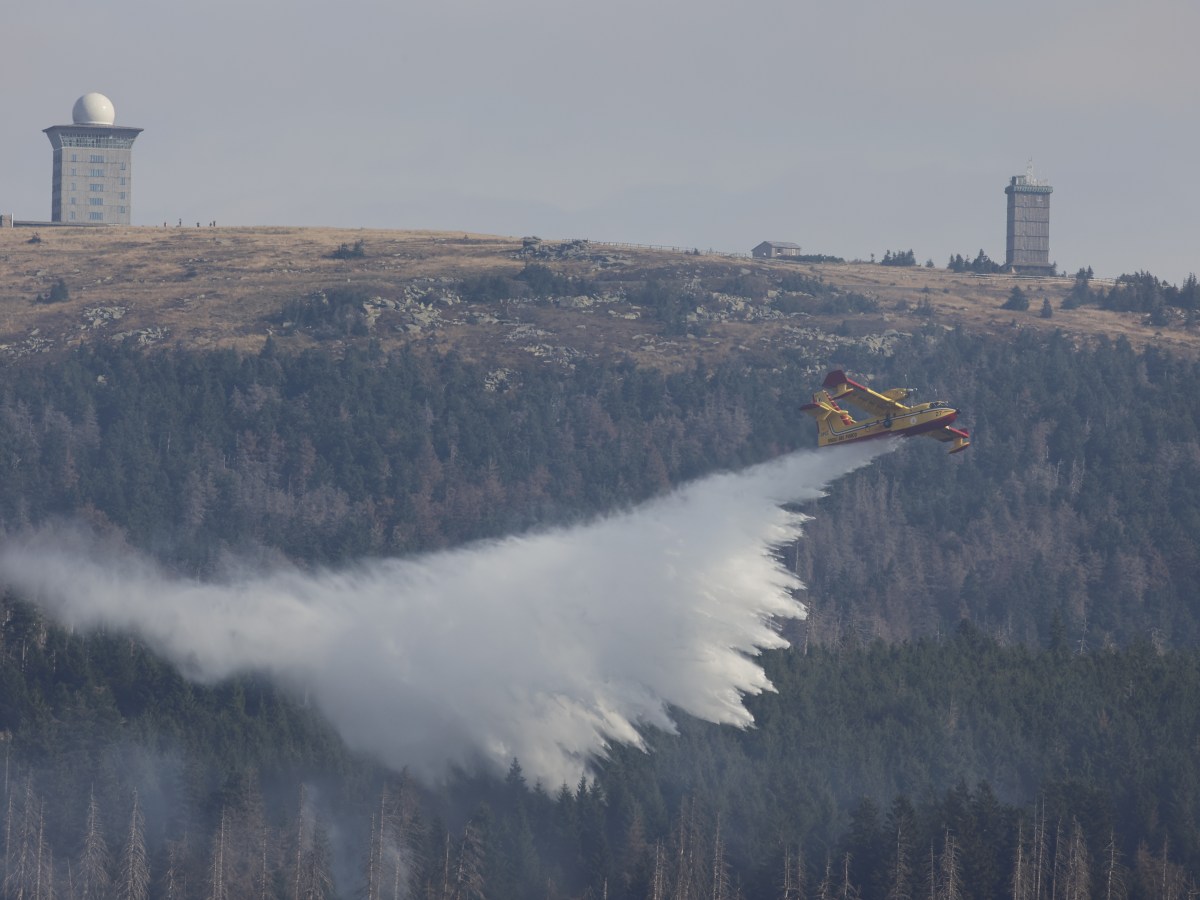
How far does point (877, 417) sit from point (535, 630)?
834 inches

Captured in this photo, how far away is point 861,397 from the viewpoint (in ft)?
325

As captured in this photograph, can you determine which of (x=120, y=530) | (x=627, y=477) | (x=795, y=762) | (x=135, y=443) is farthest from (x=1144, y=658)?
(x=135, y=443)

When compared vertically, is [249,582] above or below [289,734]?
above

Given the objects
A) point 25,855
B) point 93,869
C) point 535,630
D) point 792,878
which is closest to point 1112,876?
point 792,878

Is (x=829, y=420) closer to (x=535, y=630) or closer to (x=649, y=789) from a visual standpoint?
(x=535, y=630)

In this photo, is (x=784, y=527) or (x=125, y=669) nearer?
(x=784, y=527)

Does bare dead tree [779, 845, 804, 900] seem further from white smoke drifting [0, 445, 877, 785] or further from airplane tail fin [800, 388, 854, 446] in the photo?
airplane tail fin [800, 388, 854, 446]

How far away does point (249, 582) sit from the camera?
11712 cm

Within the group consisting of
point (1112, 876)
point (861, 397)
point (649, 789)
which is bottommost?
point (1112, 876)

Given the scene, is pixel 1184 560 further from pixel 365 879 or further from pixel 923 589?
pixel 365 879

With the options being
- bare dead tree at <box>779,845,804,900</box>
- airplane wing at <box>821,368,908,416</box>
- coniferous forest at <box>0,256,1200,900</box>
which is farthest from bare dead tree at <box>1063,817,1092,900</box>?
airplane wing at <box>821,368,908,416</box>

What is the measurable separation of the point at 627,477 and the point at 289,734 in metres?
83.1

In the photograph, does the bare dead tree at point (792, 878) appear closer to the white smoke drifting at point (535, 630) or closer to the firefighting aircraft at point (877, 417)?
the white smoke drifting at point (535, 630)

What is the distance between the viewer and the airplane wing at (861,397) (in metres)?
97.6
